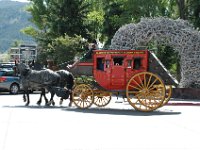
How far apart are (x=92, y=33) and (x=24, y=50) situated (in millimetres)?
14104

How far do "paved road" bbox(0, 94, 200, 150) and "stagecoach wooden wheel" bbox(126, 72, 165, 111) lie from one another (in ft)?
2.74

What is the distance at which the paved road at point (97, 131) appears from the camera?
9.34 meters

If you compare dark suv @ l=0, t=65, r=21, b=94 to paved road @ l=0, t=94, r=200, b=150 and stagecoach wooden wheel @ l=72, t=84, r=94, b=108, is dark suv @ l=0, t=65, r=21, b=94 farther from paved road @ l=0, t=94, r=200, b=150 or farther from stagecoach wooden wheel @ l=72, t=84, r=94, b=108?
paved road @ l=0, t=94, r=200, b=150

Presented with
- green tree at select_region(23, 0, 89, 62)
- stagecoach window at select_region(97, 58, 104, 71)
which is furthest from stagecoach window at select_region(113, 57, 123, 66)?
green tree at select_region(23, 0, 89, 62)

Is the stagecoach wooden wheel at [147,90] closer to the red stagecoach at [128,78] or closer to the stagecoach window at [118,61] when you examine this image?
the red stagecoach at [128,78]

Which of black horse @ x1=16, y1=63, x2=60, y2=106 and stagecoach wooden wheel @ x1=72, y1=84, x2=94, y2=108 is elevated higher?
black horse @ x1=16, y1=63, x2=60, y2=106

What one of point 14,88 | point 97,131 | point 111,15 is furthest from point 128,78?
point 111,15

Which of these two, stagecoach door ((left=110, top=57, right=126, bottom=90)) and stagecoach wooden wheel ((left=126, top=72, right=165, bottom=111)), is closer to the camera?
stagecoach wooden wheel ((left=126, top=72, right=165, bottom=111))

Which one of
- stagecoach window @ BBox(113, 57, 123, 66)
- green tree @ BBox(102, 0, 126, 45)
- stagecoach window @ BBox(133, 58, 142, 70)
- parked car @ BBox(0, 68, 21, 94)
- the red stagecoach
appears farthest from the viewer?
green tree @ BBox(102, 0, 126, 45)

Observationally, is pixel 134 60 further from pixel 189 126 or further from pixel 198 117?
pixel 189 126

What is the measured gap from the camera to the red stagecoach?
642 inches

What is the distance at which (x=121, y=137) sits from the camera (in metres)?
10.3

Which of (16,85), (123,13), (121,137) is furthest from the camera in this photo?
(123,13)

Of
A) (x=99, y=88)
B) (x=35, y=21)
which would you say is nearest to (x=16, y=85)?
(x=99, y=88)
